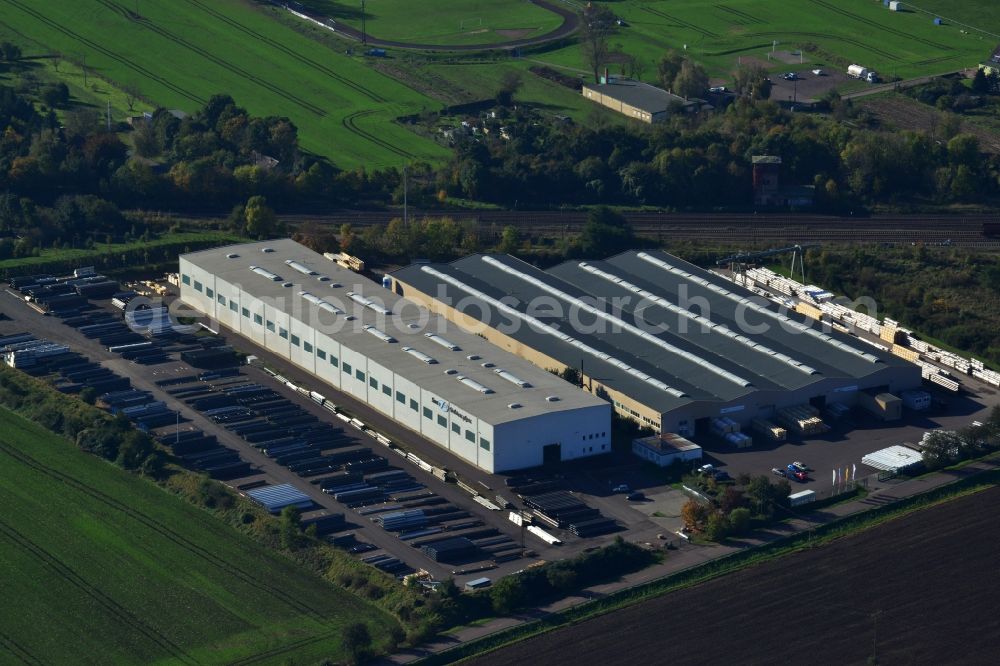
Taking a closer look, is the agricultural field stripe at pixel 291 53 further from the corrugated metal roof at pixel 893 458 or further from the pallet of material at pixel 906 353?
the corrugated metal roof at pixel 893 458

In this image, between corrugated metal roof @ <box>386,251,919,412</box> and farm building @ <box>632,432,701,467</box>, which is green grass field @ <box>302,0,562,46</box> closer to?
corrugated metal roof @ <box>386,251,919,412</box>

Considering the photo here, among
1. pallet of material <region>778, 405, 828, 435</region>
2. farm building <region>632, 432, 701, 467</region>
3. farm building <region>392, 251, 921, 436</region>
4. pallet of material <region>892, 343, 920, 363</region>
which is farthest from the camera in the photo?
pallet of material <region>892, 343, 920, 363</region>

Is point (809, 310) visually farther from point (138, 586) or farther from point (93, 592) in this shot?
point (93, 592)

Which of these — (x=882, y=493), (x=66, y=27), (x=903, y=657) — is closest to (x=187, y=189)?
(x=66, y=27)

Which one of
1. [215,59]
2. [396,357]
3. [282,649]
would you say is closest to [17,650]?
[282,649]

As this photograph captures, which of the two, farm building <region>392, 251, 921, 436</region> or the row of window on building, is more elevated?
farm building <region>392, 251, 921, 436</region>

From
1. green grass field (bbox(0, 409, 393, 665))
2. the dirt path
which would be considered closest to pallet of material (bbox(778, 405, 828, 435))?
green grass field (bbox(0, 409, 393, 665))

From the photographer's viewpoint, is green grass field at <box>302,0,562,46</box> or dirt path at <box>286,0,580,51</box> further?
green grass field at <box>302,0,562,46</box>

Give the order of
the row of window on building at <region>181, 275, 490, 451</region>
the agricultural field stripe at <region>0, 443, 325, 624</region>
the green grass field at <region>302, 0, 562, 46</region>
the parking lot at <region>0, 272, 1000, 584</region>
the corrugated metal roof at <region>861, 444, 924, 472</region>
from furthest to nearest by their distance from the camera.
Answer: the green grass field at <region>302, 0, 562, 46</region>
the row of window on building at <region>181, 275, 490, 451</region>
the corrugated metal roof at <region>861, 444, 924, 472</region>
the parking lot at <region>0, 272, 1000, 584</region>
the agricultural field stripe at <region>0, 443, 325, 624</region>
